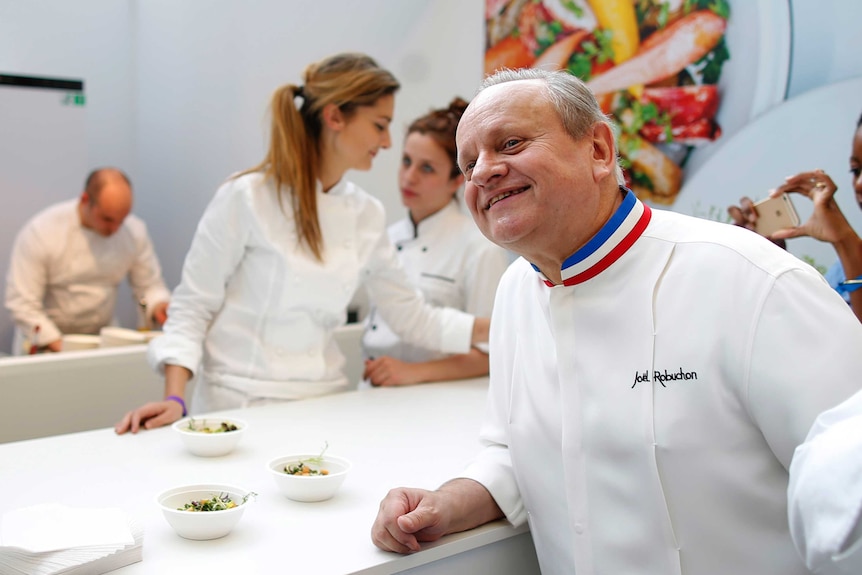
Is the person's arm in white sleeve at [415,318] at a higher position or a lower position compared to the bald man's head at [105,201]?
lower

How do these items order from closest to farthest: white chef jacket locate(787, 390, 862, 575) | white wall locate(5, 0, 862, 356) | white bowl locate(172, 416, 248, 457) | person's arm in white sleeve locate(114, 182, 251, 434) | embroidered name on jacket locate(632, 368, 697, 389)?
1. white chef jacket locate(787, 390, 862, 575)
2. embroidered name on jacket locate(632, 368, 697, 389)
3. white bowl locate(172, 416, 248, 457)
4. person's arm in white sleeve locate(114, 182, 251, 434)
5. white wall locate(5, 0, 862, 356)

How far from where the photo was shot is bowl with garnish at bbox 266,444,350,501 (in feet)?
4.32

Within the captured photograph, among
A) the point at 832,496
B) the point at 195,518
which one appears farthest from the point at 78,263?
the point at 832,496

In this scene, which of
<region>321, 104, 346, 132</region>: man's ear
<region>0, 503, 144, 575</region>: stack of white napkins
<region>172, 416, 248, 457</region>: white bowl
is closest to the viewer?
<region>0, 503, 144, 575</region>: stack of white napkins

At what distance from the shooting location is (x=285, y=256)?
1993 millimetres

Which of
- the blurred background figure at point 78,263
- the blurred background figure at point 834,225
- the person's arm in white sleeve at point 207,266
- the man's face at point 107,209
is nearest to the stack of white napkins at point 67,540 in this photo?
the person's arm in white sleeve at point 207,266

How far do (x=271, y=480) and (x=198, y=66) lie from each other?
4045mm

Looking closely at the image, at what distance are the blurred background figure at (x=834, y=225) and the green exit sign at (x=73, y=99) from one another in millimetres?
3861

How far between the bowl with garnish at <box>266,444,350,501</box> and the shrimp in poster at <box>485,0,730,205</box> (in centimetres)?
150

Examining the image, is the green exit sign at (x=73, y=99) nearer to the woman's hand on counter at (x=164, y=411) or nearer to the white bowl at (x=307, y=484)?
the woman's hand on counter at (x=164, y=411)

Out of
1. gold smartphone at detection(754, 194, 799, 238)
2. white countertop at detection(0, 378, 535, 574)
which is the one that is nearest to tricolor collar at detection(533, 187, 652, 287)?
white countertop at detection(0, 378, 535, 574)

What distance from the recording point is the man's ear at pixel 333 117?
205 centimetres

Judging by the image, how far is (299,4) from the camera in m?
4.14

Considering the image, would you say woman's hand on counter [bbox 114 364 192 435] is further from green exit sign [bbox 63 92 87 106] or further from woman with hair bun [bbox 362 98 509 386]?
green exit sign [bbox 63 92 87 106]
